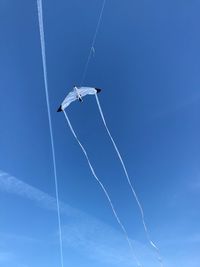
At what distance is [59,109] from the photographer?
38938mm

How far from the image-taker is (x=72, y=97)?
39875 mm

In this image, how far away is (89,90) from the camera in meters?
39.1

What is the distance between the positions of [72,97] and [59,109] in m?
2.26

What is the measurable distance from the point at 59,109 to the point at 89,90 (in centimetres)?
412

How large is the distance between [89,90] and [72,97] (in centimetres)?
230
